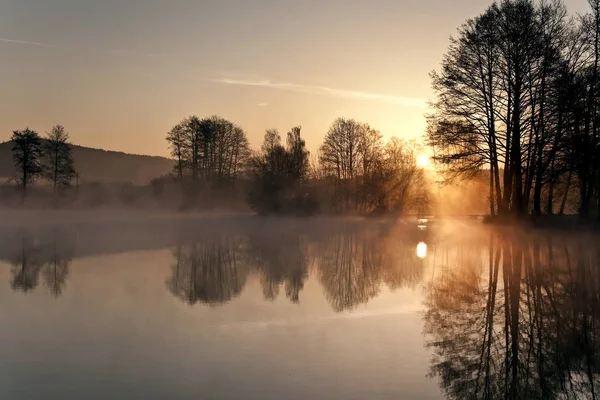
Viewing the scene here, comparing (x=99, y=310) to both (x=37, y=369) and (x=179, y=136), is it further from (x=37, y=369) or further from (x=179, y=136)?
(x=179, y=136)

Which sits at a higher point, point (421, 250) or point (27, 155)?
point (27, 155)

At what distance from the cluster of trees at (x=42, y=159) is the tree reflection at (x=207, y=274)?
44.5m

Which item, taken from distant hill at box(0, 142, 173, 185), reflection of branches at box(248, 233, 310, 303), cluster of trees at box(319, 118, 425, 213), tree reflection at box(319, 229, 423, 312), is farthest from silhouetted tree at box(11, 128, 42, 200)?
distant hill at box(0, 142, 173, 185)

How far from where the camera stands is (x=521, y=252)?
16.5m

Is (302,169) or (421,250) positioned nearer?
(421,250)

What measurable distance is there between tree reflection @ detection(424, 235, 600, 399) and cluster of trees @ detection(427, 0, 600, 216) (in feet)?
46.4

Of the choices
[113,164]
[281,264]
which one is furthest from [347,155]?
[113,164]

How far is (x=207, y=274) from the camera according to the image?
13.3 m

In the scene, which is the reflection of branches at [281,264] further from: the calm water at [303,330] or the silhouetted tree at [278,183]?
the silhouetted tree at [278,183]

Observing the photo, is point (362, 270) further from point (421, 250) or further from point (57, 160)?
point (57, 160)

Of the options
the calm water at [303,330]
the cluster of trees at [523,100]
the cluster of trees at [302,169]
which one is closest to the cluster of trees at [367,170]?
the cluster of trees at [302,169]

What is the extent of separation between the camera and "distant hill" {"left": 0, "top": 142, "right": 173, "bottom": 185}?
121 metres

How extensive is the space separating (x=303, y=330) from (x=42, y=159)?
6094 centimetres

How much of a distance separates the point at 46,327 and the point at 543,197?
41.7 m
